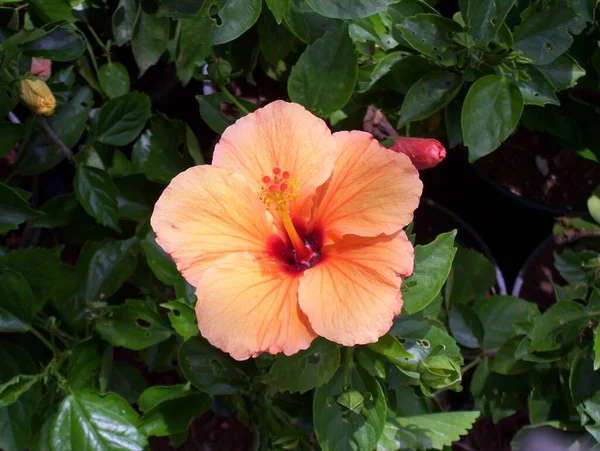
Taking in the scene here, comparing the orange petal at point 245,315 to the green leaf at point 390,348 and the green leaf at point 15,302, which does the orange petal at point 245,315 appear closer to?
the green leaf at point 390,348

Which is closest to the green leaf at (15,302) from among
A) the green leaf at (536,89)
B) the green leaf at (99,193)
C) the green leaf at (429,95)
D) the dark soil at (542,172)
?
the green leaf at (99,193)

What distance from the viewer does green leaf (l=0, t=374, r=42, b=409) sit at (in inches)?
41.5

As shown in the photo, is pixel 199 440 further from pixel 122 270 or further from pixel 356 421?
pixel 356 421

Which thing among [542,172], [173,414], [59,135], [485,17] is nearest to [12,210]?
[59,135]

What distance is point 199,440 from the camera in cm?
181

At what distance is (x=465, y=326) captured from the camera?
4.79ft

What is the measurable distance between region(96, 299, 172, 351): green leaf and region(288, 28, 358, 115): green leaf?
0.53m

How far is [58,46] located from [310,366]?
2.92 ft

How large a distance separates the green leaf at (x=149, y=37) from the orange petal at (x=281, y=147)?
699mm

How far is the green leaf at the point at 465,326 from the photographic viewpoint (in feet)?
4.75

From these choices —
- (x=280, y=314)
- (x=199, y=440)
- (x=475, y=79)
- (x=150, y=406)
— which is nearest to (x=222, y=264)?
(x=280, y=314)

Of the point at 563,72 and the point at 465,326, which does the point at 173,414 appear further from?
the point at 563,72

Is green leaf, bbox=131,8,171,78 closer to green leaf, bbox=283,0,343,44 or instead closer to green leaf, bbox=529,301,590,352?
green leaf, bbox=283,0,343,44

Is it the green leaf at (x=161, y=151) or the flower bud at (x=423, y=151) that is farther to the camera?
the green leaf at (x=161, y=151)
